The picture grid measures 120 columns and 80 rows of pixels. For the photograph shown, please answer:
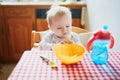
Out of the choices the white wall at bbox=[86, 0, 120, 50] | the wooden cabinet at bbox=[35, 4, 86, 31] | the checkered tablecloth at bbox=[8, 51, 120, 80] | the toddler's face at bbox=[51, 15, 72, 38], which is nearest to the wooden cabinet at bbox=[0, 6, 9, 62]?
the wooden cabinet at bbox=[35, 4, 86, 31]

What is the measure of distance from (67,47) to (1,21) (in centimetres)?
166

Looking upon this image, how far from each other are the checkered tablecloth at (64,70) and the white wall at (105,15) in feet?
1.41

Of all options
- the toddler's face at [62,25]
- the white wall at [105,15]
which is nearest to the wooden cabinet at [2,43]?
the white wall at [105,15]

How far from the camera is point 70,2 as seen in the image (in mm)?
2592

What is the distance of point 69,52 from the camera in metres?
1.14

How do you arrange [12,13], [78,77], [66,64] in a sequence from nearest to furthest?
[78,77]
[66,64]
[12,13]

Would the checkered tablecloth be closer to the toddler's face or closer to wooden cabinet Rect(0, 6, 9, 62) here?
the toddler's face


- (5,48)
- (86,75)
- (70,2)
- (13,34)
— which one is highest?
(70,2)

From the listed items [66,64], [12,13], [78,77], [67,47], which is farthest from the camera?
[12,13]

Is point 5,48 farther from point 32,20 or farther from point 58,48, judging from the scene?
point 58,48

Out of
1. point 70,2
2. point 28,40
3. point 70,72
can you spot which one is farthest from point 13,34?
point 70,72

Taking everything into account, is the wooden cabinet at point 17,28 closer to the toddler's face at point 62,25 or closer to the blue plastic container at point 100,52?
the toddler's face at point 62,25

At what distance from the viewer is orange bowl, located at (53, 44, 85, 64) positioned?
0.99m

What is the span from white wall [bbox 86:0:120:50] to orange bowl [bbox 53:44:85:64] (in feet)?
1.48
